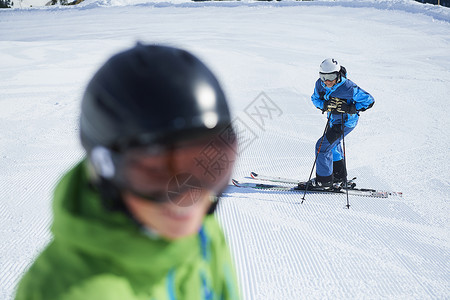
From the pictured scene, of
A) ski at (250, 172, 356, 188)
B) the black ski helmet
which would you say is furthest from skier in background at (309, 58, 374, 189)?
the black ski helmet

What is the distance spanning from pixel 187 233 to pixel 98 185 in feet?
0.75

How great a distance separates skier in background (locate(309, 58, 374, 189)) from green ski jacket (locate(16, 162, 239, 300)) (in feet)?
12.7

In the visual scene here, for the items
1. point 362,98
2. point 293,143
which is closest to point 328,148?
point 362,98

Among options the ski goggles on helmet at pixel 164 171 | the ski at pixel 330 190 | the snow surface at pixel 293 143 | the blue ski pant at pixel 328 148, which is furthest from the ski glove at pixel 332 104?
the ski goggles on helmet at pixel 164 171

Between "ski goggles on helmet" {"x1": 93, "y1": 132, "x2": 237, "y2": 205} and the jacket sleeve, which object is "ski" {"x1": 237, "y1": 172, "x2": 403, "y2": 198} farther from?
"ski goggles on helmet" {"x1": 93, "y1": 132, "x2": 237, "y2": 205}

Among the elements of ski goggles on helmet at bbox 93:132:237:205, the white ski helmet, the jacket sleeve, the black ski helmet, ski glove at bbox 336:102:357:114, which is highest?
the black ski helmet

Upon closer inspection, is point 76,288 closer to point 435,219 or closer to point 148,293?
point 148,293

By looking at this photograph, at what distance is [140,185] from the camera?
768 millimetres

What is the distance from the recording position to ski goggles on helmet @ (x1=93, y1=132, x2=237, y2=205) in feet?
2.50

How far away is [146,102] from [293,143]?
5633 millimetres

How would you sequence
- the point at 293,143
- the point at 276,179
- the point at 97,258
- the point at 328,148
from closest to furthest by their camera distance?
the point at 97,258, the point at 328,148, the point at 276,179, the point at 293,143

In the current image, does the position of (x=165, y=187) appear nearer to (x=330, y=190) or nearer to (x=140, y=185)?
(x=140, y=185)

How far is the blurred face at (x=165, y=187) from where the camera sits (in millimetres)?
756

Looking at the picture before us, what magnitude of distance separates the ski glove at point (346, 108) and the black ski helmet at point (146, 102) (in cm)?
382
